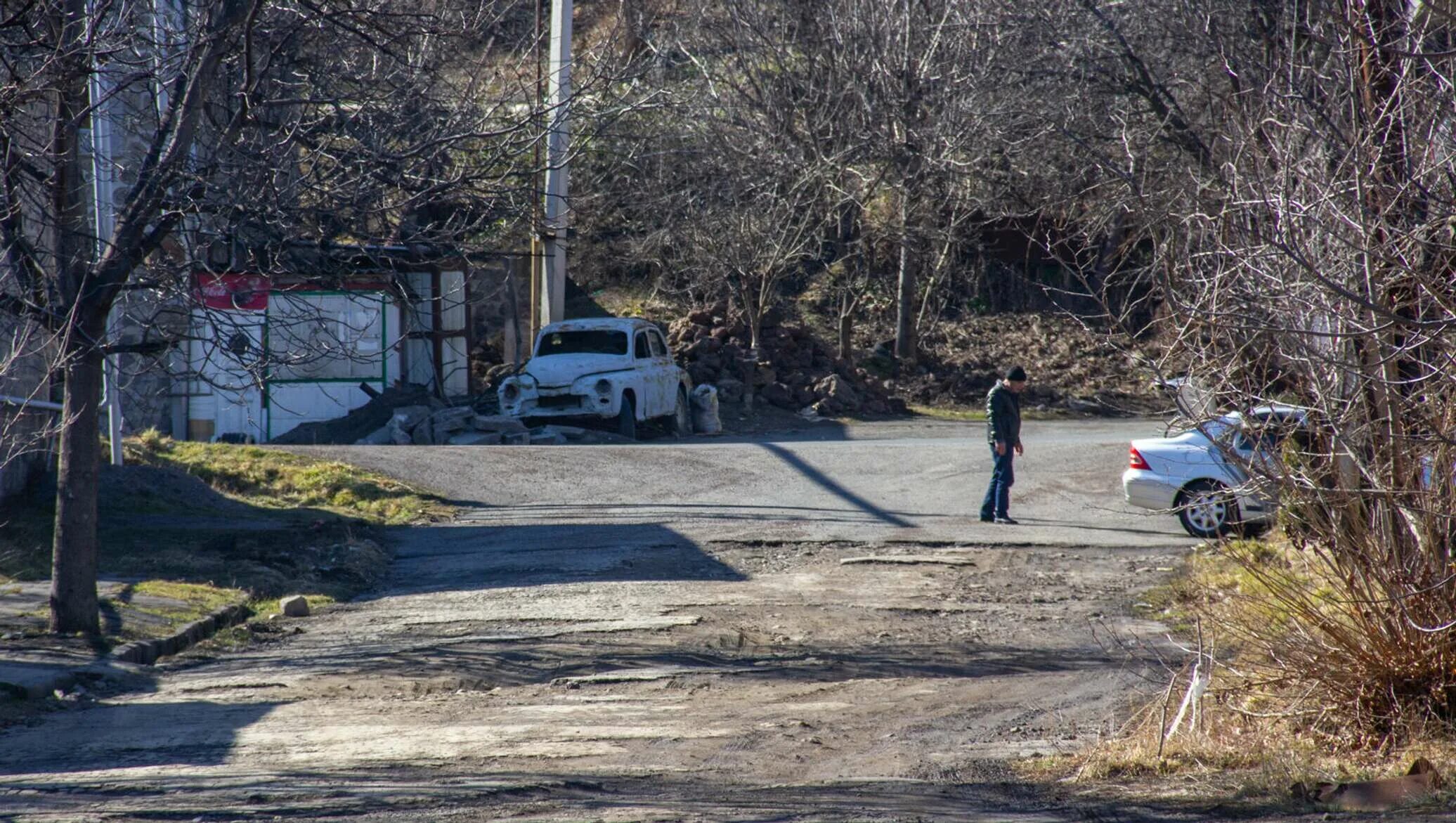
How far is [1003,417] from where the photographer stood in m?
14.2

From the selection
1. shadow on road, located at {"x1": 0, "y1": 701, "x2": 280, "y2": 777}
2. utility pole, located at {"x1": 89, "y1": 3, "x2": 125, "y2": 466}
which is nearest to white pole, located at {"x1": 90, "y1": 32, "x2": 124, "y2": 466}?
utility pole, located at {"x1": 89, "y1": 3, "x2": 125, "y2": 466}

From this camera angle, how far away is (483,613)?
10297 mm

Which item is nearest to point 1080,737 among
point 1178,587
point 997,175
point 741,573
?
point 1178,587

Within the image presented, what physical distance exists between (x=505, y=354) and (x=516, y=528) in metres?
13.3

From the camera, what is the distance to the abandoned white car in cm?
2100

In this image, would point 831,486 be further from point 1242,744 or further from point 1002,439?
point 1242,744

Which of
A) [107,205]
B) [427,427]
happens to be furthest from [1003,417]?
[427,427]

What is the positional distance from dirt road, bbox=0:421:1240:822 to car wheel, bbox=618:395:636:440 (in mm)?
5069

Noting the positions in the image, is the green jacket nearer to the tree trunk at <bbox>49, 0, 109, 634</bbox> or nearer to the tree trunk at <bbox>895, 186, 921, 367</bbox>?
the tree trunk at <bbox>49, 0, 109, 634</bbox>

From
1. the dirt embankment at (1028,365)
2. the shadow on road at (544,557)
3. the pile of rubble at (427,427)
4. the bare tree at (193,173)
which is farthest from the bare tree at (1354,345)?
the dirt embankment at (1028,365)

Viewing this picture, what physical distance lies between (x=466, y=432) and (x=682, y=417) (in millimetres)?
3915

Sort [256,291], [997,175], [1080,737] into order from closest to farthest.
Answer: [1080,737] → [256,291] → [997,175]

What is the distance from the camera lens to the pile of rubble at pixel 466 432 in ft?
67.8

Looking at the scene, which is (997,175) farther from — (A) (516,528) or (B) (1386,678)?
(B) (1386,678)
